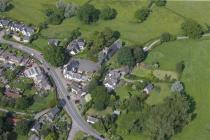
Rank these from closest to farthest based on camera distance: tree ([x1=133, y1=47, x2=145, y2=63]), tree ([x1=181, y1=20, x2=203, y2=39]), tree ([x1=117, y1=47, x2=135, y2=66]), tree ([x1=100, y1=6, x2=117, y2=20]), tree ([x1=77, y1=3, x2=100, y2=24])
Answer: tree ([x1=117, y1=47, x2=135, y2=66]) → tree ([x1=133, y1=47, x2=145, y2=63]) → tree ([x1=181, y1=20, x2=203, y2=39]) → tree ([x1=77, y1=3, x2=100, y2=24]) → tree ([x1=100, y1=6, x2=117, y2=20])

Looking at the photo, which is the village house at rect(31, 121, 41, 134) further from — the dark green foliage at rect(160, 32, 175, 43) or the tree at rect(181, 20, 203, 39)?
the tree at rect(181, 20, 203, 39)

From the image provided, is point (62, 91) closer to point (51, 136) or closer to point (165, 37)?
point (51, 136)

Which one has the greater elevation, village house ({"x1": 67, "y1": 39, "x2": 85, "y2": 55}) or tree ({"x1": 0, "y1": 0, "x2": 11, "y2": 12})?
tree ({"x1": 0, "y1": 0, "x2": 11, "y2": 12})

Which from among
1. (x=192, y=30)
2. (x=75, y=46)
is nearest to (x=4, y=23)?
(x=75, y=46)

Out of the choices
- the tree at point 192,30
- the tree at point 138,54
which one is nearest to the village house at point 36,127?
the tree at point 138,54

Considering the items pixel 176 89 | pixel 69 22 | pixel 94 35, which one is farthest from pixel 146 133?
pixel 69 22

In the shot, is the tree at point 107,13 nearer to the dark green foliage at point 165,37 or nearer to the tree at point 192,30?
the dark green foliage at point 165,37

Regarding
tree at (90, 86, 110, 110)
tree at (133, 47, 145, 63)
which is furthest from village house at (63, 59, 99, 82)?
tree at (133, 47, 145, 63)

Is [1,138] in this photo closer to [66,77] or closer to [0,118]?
[0,118]
